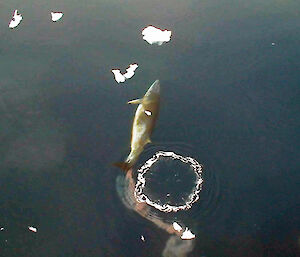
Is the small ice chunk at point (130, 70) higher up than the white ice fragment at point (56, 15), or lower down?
lower down

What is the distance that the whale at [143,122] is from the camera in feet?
11.2

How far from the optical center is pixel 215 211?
10.5 ft

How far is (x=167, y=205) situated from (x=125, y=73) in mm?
1488

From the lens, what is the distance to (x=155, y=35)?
438 centimetres

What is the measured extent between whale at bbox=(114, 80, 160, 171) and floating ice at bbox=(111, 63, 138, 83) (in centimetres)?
31

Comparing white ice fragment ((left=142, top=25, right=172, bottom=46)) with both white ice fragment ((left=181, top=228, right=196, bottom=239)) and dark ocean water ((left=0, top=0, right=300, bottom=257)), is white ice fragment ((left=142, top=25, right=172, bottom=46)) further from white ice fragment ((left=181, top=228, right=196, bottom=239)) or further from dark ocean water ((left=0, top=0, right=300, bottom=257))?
white ice fragment ((left=181, top=228, right=196, bottom=239))

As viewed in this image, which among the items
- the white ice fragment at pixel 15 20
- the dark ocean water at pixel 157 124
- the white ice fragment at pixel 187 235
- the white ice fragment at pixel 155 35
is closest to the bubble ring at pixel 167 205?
the dark ocean water at pixel 157 124

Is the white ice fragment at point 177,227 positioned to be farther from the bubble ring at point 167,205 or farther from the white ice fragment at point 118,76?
the white ice fragment at point 118,76

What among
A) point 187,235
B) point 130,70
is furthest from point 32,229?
point 130,70

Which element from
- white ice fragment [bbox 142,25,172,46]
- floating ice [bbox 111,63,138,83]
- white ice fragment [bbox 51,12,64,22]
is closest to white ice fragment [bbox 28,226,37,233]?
floating ice [bbox 111,63,138,83]

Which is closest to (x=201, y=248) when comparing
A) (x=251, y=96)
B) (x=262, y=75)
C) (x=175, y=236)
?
(x=175, y=236)

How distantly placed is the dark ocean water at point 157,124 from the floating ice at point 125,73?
6cm

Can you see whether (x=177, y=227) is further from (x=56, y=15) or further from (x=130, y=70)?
(x=56, y=15)

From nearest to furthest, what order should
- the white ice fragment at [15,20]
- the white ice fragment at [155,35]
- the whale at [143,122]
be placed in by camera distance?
the whale at [143,122], the white ice fragment at [155,35], the white ice fragment at [15,20]
